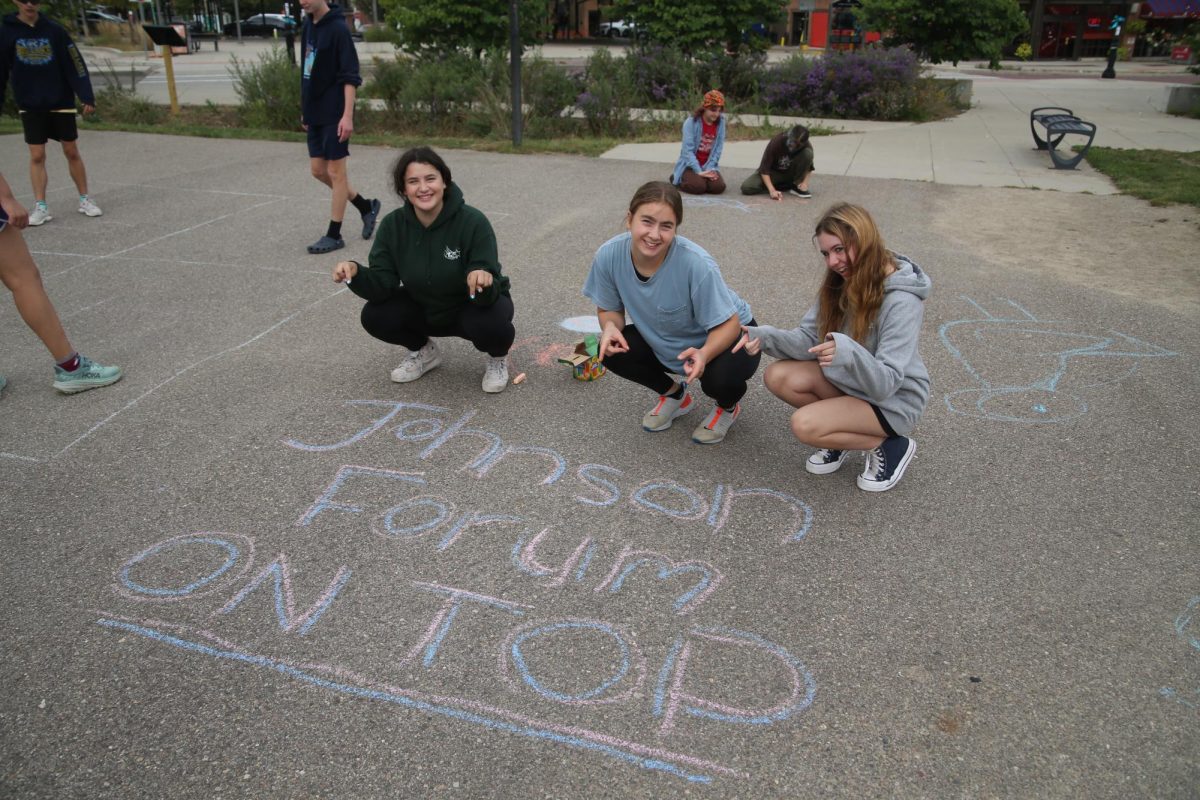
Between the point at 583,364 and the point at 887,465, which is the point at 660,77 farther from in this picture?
the point at 887,465

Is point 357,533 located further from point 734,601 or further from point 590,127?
point 590,127

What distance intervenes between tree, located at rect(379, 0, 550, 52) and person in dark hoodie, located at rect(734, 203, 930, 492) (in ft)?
38.3

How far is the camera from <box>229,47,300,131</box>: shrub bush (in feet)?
40.1

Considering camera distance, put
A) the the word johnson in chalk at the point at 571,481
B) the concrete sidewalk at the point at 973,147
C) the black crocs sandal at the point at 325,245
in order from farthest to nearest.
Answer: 1. the concrete sidewalk at the point at 973,147
2. the black crocs sandal at the point at 325,245
3. the the word johnson in chalk at the point at 571,481

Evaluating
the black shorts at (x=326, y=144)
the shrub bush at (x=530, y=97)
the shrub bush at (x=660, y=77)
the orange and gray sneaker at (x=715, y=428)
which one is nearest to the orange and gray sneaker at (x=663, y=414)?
the orange and gray sneaker at (x=715, y=428)

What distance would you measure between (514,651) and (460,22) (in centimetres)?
1332

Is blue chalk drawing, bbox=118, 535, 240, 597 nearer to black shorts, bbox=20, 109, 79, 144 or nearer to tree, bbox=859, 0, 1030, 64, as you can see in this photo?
black shorts, bbox=20, 109, 79, 144

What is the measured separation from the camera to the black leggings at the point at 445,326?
3956 millimetres

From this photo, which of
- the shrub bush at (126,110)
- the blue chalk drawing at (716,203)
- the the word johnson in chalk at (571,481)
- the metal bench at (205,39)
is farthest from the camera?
the metal bench at (205,39)

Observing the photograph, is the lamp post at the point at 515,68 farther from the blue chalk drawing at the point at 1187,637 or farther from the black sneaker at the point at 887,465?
the blue chalk drawing at the point at 1187,637

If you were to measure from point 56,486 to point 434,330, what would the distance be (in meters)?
1.73

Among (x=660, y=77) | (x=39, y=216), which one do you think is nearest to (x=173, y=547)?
(x=39, y=216)

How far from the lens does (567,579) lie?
2.78 metres

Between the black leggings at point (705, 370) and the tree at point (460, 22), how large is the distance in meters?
11.3
